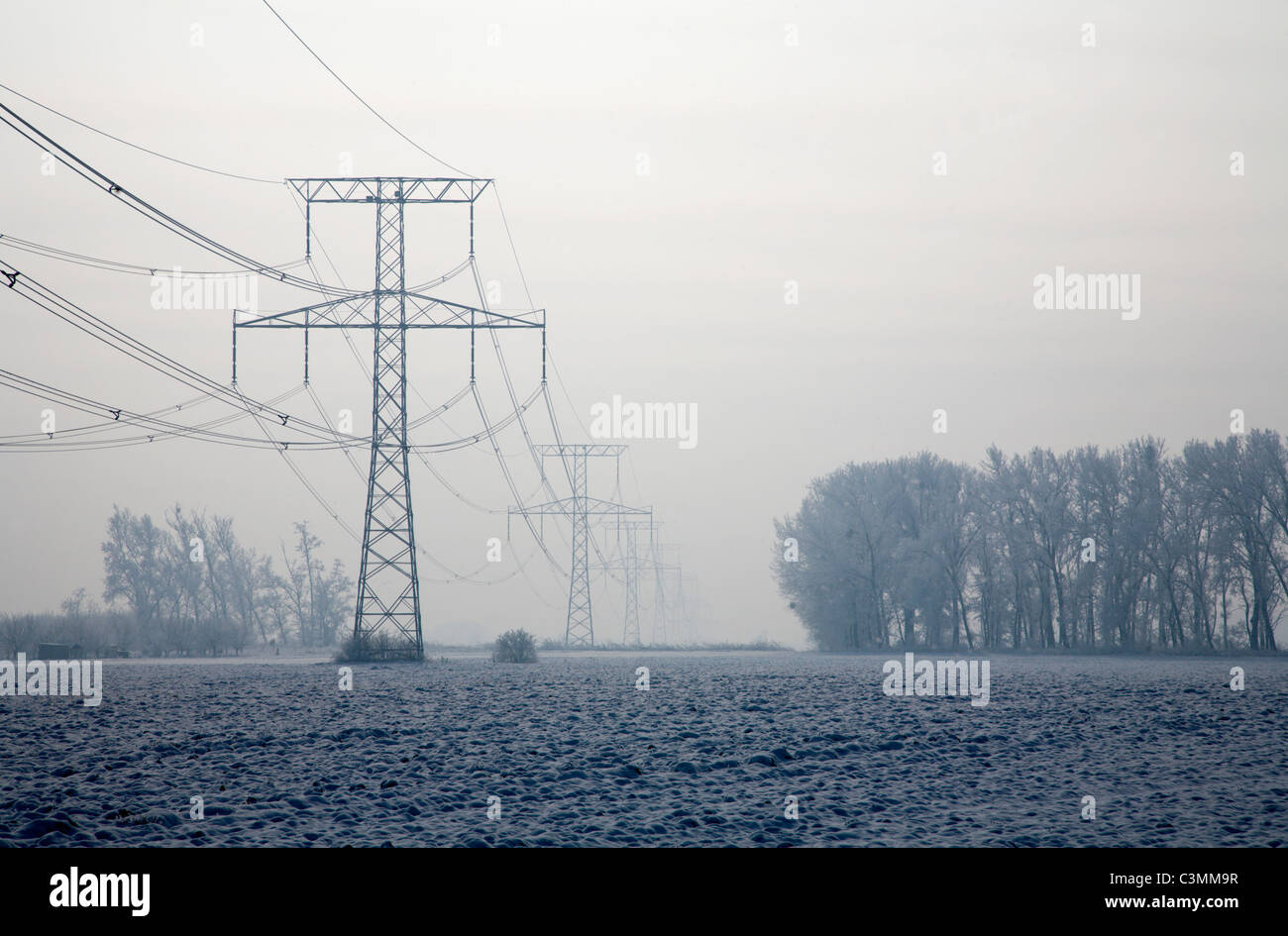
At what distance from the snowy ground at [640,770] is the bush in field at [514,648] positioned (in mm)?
28916

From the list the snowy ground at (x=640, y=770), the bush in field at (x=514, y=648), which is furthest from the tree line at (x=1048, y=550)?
the snowy ground at (x=640, y=770)

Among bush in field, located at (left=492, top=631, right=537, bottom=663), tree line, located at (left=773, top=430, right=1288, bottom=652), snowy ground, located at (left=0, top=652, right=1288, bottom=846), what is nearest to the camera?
snowy ground, located at (left=0, top=652, right=1288, bottom=846)

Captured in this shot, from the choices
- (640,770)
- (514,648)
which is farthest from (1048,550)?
(640,770)

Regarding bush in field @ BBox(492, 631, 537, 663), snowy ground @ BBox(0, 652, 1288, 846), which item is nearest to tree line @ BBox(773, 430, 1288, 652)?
bush in field @ BBox(492, 631, 537, 663)

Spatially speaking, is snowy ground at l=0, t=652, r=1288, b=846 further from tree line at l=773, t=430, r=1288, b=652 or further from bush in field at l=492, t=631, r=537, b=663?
tree line at l=773, t=430, r=1288, b=652

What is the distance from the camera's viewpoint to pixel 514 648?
66750 millimetres

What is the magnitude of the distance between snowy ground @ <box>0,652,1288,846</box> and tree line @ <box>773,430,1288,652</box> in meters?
51.2

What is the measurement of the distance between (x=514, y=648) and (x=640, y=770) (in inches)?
1842

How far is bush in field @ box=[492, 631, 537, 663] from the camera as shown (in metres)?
66.3

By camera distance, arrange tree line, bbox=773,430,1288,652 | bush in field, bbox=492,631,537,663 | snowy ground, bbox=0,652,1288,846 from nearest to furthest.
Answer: snowy ground, bbox=0,652,1288,846, bush in field, bbox=492,631,537,663, tree line, bbox=773,430,1288,652
